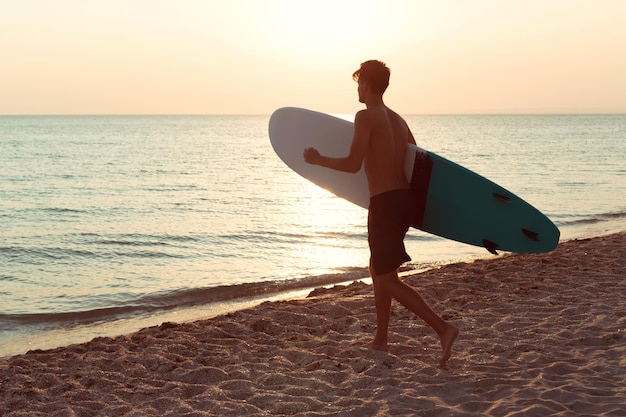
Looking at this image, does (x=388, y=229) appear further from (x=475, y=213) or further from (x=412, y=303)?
(x=475, y=213)

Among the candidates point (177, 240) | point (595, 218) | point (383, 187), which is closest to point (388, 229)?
point (383, 187)

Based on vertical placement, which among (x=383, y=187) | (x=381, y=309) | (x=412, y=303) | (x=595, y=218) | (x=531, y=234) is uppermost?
(x=383, y=187)

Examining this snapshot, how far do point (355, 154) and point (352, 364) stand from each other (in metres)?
1.44

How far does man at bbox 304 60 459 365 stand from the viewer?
4.35 metres

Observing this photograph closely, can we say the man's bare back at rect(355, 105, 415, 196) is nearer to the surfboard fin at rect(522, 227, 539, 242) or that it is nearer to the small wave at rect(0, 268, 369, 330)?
the surfboard fin at rect(522, 227, 539, 242)

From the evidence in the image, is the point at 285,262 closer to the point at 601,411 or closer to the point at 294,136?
the point at 294,136

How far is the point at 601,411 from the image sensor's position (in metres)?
3.64

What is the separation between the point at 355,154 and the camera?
432 centimetres

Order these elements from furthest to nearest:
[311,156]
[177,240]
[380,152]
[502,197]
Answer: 1. [177,240]
2. [502,197]
3. [380,152]
4. [311,156]

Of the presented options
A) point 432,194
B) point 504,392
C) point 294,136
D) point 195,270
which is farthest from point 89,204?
point 504,392

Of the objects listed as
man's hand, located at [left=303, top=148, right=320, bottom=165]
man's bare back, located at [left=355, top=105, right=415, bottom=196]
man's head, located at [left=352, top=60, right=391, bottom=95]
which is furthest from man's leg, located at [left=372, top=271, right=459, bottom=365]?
man's head, located at [left=352, top=60, right=391, bottom=95]

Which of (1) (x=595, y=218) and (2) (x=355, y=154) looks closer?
(2) (x=355, y=154)

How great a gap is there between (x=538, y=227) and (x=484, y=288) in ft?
6.24

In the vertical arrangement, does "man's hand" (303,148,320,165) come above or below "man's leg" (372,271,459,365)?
above
